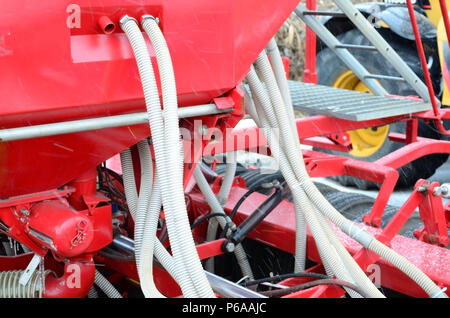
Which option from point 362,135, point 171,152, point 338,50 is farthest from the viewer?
point 362,135

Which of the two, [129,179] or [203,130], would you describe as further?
[129,179]

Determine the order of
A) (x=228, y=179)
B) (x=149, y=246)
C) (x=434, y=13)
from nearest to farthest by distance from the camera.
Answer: (x=149, y=246), (x=228, y=179), (x=434, y=13)

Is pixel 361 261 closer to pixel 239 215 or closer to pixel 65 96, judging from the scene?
pixel 239 215

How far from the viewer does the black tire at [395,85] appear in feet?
15.1

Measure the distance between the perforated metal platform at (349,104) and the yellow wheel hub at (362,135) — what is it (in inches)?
44.9

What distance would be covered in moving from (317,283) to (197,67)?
0.90 m

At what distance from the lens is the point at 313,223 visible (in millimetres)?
2320

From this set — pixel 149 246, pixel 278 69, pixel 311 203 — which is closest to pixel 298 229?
A: pixel 311 203

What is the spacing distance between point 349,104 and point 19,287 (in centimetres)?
210

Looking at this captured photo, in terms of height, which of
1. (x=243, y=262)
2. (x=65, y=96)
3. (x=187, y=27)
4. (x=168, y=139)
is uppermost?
(x=187, y=27)

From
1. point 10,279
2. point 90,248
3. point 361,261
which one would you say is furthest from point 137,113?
point 361,261

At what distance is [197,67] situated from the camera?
6.53 feet

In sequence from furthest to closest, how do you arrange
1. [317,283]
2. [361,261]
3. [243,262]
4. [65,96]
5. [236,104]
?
[243,262] < [361,261] < [317,283] < [236,104] < [65,96]

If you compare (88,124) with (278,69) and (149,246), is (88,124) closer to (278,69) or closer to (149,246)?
(149,246)
